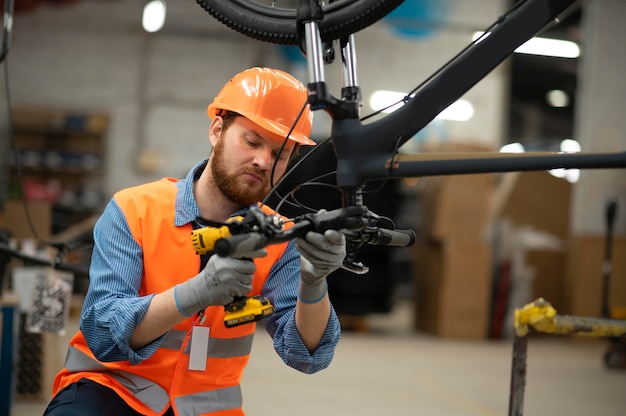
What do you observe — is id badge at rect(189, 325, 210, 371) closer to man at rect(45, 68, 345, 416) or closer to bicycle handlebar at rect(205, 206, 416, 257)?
man at rect(45, 68, 345, 416)

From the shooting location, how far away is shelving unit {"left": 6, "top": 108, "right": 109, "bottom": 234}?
30.7 ft

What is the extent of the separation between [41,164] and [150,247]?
863 cm

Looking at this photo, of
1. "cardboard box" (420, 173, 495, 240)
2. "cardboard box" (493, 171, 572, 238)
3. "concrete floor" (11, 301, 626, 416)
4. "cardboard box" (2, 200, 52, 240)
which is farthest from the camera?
"cardboard box" (493, 171, 572, 238)

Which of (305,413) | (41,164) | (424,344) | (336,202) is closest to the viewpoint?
(305,413)

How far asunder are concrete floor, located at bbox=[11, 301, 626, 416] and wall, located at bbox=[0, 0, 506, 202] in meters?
4.51

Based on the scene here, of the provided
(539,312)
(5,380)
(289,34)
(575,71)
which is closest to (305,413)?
(5,380)

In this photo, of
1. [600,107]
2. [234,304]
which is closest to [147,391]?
[234,304]

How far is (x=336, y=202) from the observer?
5.53 m

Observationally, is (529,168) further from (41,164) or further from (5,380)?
(41,164)

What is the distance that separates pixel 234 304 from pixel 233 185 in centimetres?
38

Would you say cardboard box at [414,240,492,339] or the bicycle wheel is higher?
the bicycle wheel

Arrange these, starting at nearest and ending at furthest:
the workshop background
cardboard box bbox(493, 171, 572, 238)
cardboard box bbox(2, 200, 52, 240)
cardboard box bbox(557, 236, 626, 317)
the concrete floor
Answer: the concrete floor, the workshop background, cardboard box bbox(2, 200, 52, 240), cardboard box bbox(557, 236, 626, 317), cardboard box bbox(493, 171, 572, 238)

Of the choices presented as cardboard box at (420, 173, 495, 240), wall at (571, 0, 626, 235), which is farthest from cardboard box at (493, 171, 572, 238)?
cardboard box at (420, 173, 495, 240)

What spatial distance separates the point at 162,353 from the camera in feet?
5.08
